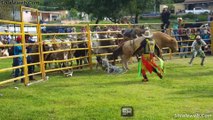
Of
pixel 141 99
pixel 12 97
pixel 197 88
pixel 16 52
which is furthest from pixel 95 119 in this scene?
pixel 16 52

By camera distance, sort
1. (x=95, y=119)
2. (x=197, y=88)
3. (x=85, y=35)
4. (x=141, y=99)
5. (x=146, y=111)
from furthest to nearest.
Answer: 1. (x=85, y=35)
2. (x=197, y=88)
3. (x=141, y=99)
4. (x=146, y=111)
5. (x=95, y=119)

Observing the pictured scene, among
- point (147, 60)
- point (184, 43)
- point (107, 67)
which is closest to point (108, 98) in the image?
point (147, 60)

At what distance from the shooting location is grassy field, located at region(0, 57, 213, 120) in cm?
814

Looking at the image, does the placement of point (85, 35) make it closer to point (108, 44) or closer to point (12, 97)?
point (108, 44)

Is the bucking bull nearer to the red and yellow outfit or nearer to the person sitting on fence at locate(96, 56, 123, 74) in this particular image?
the person sitting on fence at locate(96, 56, 123, 74)

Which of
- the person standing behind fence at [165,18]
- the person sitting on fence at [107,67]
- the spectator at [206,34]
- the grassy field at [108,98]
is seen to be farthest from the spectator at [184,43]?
the grassy field at [108,98]

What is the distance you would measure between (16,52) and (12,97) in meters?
2.92

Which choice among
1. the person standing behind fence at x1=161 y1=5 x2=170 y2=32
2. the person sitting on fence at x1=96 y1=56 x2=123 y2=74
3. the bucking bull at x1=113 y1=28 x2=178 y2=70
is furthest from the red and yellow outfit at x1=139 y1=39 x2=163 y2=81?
the person standing behind fence at x1=161 y1=5 x2=170 y2=32

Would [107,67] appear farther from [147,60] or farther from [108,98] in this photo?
[108,98]

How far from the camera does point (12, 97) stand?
1013cm

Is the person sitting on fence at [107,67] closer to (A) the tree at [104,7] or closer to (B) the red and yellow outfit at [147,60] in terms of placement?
(B) the red and yellow outfit at [147,60]

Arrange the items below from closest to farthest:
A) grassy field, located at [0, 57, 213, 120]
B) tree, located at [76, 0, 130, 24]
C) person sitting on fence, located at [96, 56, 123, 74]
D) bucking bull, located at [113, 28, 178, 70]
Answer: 1. grassy field, located at [0, 57, 213, 120]
2. person sitting on fence, located at [96, 56, 123, 74]
3. bucking bull, located at [113, 28, 178, 70]
4. tree, located at [76, 0, 130, 24]

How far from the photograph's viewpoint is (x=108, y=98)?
9789 millimetres

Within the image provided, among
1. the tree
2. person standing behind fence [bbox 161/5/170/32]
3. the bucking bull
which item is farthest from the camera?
the tree
